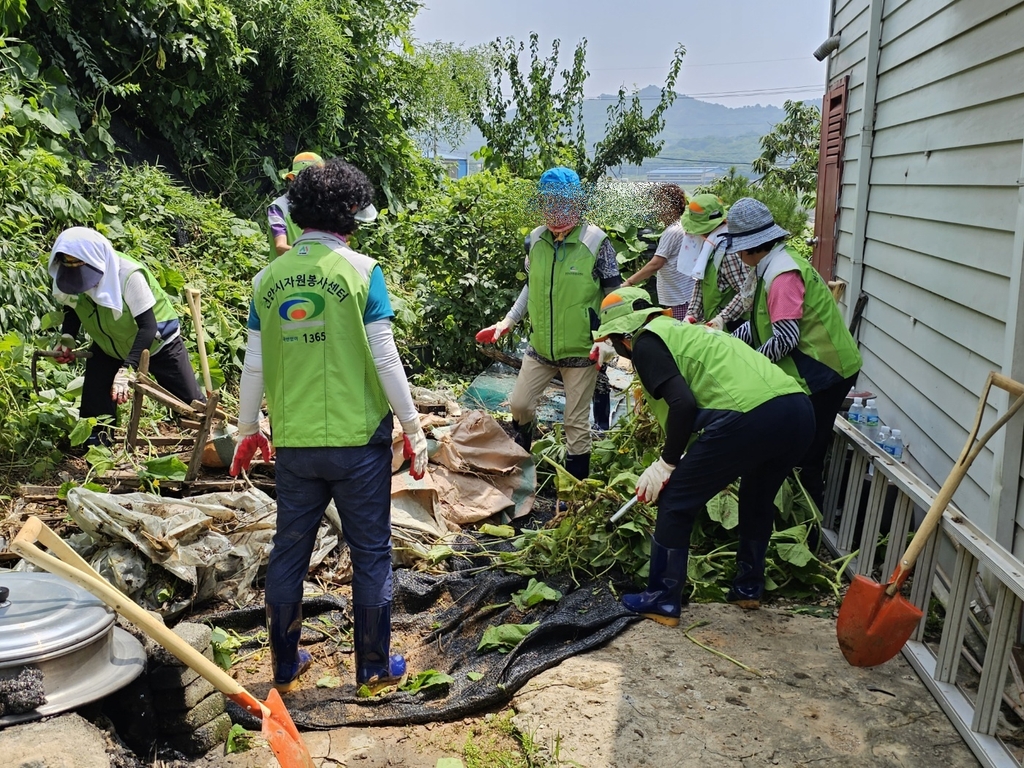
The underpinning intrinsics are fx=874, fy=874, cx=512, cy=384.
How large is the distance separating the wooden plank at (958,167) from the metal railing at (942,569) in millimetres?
1305

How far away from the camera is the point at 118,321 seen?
189 inches

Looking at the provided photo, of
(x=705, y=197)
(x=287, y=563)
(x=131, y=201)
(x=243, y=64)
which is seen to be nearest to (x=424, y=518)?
(x=287, y=563)

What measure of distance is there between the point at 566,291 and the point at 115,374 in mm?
2739

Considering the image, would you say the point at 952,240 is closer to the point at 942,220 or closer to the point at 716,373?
the point at 942,220

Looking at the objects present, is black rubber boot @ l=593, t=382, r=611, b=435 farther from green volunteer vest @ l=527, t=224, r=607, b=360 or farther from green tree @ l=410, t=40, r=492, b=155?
green tree @ l=410, t=40, r=492, b=155

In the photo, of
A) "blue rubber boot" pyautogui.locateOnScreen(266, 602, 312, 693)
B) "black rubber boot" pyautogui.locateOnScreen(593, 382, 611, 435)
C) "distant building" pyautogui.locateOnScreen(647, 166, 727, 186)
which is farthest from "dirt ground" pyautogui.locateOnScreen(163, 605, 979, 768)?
"distant building" pyautogui.locateOnScreen(647, 166, 727, 186)

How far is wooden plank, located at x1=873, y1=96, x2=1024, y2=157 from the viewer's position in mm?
3582

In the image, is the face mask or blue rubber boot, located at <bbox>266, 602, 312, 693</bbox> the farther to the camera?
the face mask

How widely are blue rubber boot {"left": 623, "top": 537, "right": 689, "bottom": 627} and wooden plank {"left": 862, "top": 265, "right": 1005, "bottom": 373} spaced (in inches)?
60.7

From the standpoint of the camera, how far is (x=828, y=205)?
7.46 m

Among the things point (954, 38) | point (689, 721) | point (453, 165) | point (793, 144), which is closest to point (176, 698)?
point (689, 721)

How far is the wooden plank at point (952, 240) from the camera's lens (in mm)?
3633

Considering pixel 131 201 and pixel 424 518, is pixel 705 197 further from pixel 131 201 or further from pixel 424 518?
pixel 131 201

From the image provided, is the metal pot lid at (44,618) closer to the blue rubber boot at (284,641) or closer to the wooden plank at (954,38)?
the blue rubber boot at (284,641)
